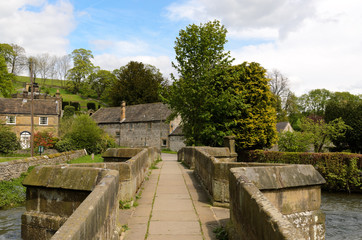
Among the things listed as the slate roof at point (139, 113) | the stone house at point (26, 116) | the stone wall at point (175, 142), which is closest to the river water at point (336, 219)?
the stone wall at point (175, 142)

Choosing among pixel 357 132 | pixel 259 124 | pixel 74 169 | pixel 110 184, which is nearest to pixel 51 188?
pixel 74 169

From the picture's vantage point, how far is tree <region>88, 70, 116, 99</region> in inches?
3474

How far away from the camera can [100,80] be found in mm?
88938

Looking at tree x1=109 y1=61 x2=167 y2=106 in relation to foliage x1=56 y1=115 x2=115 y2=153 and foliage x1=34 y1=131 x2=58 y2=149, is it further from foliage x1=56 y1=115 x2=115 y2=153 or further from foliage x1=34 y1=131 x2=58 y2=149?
foliage x1=34 y1=131 x2=58 y2=149

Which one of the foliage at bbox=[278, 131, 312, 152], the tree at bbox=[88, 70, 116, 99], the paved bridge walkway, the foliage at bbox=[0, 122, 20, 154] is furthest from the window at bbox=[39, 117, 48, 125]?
the tree at bbox=[88, 70, 116, 99]

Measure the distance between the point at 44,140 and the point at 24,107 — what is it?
1154 cm

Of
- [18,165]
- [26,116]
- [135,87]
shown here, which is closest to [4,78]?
[26,116]

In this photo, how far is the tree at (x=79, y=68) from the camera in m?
87.3

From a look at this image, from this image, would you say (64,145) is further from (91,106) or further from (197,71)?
(91,106)

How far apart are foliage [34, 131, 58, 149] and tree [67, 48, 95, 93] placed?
2231 inches

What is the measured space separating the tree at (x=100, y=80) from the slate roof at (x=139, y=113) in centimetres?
2811

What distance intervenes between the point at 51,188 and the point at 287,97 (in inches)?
2394

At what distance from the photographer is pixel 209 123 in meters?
24.6

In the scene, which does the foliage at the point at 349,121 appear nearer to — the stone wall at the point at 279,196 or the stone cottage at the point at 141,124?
the stone cottage at the point at 141,124
